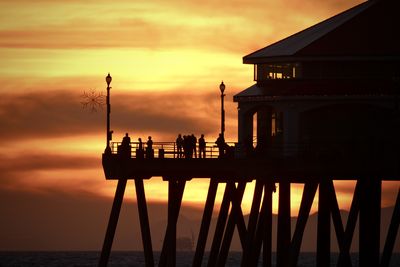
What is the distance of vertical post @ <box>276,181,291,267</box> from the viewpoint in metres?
77.2

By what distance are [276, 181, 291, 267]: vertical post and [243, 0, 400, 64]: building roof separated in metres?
6.67

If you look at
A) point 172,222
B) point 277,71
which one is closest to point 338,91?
point 277,71

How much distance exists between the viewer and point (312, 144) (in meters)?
71.7

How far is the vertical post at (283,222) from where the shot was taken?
7725 cm

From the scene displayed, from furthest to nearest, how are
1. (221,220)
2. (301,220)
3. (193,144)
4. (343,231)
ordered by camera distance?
1. (221,220)
2. (193,144)
3. (343,231)
4. (301,220)

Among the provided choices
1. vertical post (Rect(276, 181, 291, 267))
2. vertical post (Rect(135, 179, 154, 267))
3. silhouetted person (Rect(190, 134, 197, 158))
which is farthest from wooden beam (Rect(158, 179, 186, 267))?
vertical post (Rect(276, 181, 291, 267))

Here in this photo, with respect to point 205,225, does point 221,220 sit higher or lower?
higher

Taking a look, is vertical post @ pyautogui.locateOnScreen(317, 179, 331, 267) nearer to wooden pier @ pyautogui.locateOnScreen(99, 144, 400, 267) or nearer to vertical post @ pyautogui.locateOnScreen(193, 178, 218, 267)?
wooden pier @ pyautogui.locateOnScreen(99, 144, 400, 267)

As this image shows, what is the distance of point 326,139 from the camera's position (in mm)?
72938

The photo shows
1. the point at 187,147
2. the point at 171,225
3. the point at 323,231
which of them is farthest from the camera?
the point at 323,231

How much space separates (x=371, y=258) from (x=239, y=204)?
719 centimetres

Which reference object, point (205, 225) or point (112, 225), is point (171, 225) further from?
point (112, 225)

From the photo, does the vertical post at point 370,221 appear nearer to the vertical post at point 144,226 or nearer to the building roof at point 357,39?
the building roof at point 357,39

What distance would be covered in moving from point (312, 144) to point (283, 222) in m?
7.34
